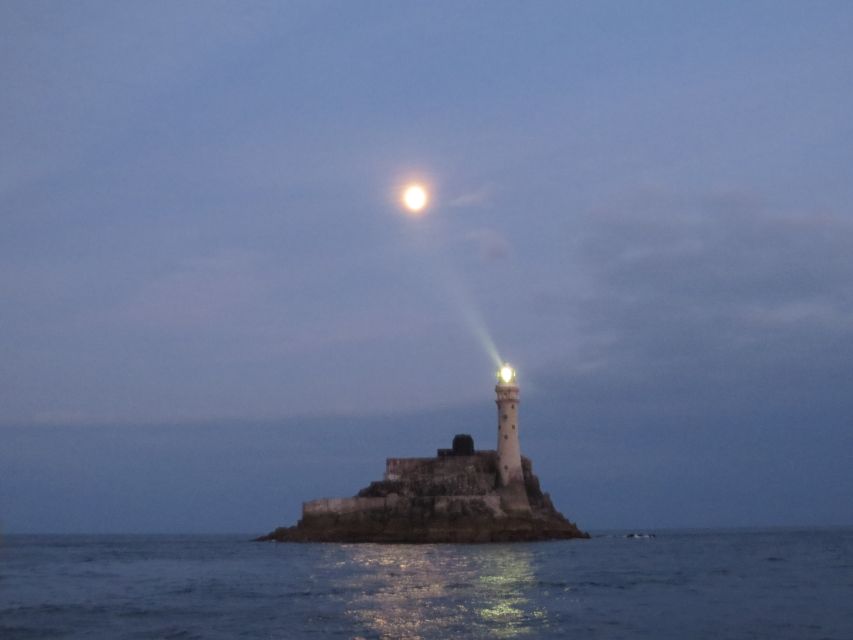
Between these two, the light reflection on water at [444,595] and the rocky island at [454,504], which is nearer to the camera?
the light reflection on water at [444,595]

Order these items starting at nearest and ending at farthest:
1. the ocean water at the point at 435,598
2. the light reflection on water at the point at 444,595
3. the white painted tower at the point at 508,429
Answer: the ocean water at the point at 435,598, the light reflection on water at the point at 444,595, the white painted tower at the point at 508,429

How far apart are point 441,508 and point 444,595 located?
3521 cm

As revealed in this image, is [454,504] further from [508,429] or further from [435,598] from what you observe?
[435,598]

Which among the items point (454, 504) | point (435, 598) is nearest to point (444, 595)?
point (435, 598)

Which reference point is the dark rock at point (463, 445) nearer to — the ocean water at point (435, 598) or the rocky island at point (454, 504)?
the rocky island at point (454, 504)

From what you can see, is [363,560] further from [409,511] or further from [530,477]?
[530,477]

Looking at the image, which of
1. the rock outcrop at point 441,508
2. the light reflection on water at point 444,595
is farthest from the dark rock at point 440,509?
the light reflection on water at point 444,595

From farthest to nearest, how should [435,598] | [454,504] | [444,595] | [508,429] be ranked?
1. [508,429]
2. [454,504]
3. [444,595]
4. [435,598]

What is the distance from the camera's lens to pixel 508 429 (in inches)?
2936

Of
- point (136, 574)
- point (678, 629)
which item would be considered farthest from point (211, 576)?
point (678, 629)

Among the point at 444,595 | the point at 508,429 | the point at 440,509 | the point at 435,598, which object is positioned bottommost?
the point at 435,598

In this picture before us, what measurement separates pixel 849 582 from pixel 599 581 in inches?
372

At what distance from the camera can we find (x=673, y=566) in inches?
2100

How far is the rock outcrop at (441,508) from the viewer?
70000mm
